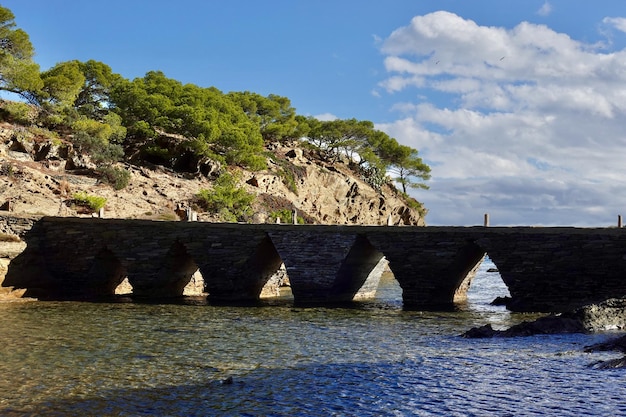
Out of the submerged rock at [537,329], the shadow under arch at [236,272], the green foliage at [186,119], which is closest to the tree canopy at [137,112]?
the green foliage at [186,119]

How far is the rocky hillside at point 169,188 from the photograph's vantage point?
44.0 meters

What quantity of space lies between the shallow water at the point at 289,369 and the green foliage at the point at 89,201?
809 inches

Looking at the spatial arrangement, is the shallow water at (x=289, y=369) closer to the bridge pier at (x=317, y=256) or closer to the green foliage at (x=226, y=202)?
the bridge pier at (x=317, y=256)

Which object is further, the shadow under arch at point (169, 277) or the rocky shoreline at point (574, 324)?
the shadow under arch at point (169, 277)

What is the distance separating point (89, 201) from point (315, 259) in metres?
20.4

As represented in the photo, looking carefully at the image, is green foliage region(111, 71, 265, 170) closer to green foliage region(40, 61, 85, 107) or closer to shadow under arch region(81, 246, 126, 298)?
green foliage region(40, 61, 85, 107)

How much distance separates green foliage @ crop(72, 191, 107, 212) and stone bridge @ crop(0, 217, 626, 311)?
10136mm

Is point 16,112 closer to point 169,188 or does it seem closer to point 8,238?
point 169,188

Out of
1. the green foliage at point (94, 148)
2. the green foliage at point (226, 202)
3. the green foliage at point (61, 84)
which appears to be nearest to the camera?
the green foliage at point (94, 148)

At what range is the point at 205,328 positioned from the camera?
2261cm

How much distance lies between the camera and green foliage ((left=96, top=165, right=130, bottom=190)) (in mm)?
50531

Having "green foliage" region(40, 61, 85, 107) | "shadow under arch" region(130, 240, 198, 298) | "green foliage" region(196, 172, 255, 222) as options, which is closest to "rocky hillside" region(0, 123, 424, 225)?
"green foliage" region(196, 172, 255, 222)

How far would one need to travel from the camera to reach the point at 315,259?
3148 cm

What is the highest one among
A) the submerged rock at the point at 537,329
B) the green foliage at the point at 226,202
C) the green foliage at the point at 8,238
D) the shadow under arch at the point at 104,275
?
the green foliage at the point at 226,202
